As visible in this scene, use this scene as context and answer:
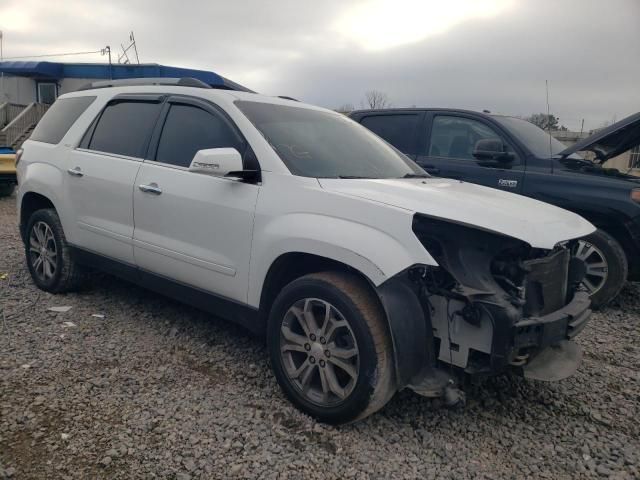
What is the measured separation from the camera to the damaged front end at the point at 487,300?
2594mm

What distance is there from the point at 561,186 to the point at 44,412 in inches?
190

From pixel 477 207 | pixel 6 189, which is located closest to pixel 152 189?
pixel 477 207

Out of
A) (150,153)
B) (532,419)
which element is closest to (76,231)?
(150,153)

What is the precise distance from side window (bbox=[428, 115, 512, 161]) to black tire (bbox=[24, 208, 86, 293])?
13.2ft

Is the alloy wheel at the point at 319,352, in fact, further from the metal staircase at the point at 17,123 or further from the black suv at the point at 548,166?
the metal staircase at the point at 17,123

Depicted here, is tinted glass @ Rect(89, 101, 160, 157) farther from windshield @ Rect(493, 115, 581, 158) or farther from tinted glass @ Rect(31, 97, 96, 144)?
windshield @ Rect(493, 115, 581, 158)

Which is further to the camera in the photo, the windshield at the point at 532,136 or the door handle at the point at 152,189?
the windshield at the point at 532,136

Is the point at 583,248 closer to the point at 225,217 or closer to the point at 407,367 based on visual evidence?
the point at 407,367

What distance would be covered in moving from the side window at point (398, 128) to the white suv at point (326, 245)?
223 cm

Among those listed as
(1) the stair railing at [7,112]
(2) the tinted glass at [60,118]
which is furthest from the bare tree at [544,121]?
(1) the stair railing at [7,112]

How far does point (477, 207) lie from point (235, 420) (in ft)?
5.75

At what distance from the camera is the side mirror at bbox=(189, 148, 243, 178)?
3088 mm

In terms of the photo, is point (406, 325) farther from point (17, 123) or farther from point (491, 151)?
point (17, 123)

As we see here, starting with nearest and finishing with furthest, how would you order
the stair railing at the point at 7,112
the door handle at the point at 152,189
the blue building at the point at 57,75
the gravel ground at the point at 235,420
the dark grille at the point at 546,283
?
1. the gravel ground at the point at 235,420
2. the dark grille at the point at 546,283
3. the door handle at the point at 152,189
4. the stair railing at the point at 7,112
5. the blue building at the point at 57,75
